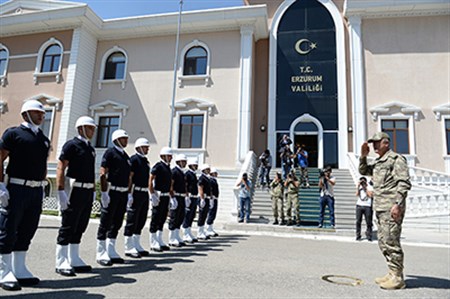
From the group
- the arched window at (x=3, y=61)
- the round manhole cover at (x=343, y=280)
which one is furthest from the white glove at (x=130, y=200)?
the arched window at (x=3, y=61)

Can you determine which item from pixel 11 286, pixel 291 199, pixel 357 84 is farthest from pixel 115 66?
pixel 11 286

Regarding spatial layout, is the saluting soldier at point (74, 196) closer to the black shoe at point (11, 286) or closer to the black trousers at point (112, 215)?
the black trousers at point (112, 215)

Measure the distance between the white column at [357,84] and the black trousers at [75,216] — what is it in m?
15.4

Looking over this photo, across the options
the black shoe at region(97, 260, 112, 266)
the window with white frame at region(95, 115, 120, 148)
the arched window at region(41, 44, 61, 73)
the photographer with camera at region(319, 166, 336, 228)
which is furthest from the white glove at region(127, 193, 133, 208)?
the arched window at region(41, 44, 61, 73)

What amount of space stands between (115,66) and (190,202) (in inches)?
596

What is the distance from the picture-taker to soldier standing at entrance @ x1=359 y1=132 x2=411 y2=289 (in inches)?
174

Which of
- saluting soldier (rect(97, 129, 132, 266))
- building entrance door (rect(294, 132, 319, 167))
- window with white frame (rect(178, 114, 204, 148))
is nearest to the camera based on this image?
saluting soldier (rect(97, 129, 132, 266))

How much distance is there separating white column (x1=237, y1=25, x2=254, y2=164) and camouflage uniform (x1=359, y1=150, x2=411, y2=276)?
1285cm

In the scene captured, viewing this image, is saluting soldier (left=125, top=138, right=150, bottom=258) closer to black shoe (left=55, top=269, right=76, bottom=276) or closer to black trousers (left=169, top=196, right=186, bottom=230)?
black trousers (left=169, top=196, right=186, bottom=230)

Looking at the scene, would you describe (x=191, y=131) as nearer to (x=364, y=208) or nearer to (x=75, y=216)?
(x=364, y=208)

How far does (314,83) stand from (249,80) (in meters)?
3.89

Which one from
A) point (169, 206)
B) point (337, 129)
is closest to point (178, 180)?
point (169, 206)

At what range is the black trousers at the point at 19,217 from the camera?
3840 mm

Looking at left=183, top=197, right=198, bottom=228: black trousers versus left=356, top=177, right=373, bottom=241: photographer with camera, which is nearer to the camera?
left=183, top=197, right=198, bottom=228: black trousers
